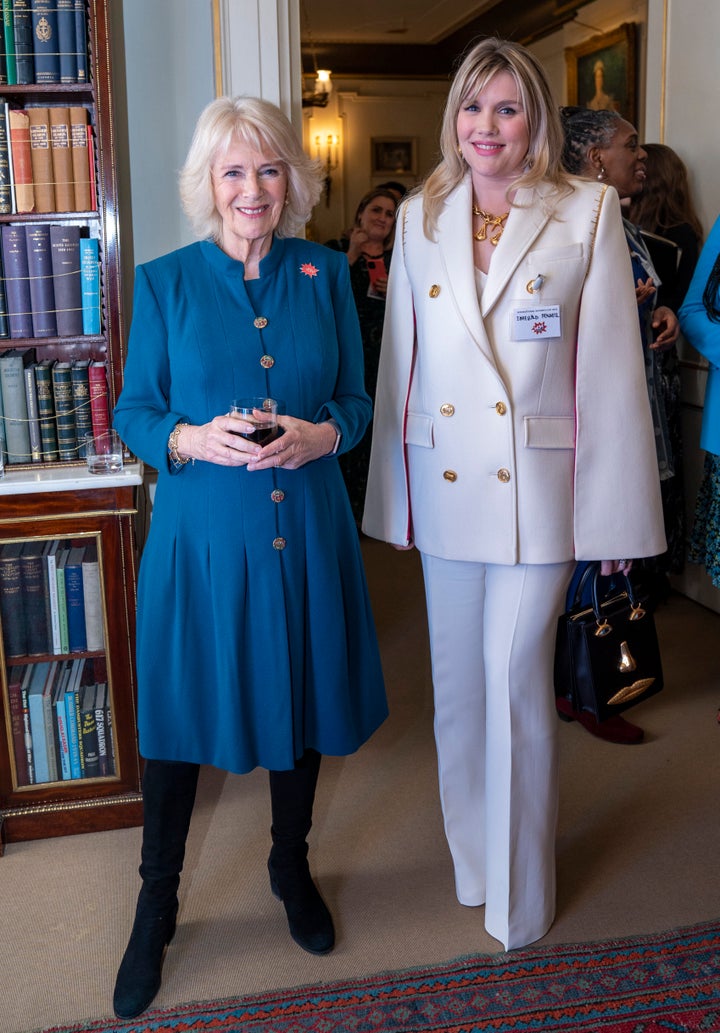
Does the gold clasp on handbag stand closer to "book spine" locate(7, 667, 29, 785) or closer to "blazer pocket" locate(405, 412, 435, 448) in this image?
"blazer pocket" locate(405, 412, 435, 448)

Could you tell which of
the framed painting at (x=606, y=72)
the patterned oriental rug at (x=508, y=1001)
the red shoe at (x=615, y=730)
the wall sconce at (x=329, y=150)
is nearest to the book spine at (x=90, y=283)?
the patterned oriental rug at (x=508, y=1001)

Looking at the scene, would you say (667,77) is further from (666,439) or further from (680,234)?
(666,439)

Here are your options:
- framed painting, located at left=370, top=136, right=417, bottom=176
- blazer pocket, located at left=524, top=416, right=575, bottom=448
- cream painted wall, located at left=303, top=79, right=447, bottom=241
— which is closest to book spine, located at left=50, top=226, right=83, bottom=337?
blazer pocket, located at left=524, top=416, right=575, bottom=448

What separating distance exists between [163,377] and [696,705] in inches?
94.8

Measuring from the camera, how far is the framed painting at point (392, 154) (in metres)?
12.0

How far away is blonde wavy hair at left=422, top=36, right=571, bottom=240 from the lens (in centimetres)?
202

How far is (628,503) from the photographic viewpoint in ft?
7.14

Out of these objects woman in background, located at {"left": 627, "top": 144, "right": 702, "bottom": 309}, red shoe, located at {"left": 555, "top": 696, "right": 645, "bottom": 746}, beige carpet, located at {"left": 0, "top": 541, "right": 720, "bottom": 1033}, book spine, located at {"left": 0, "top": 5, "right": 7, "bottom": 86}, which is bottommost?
beige carpet, located at {"left": 0, "top": 541, "right": 720, "bottom": 1033}

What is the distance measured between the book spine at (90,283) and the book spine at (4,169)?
209mm

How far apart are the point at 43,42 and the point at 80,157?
0.29 m

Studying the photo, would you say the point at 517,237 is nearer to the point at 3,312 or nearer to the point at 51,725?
the point at 3,312

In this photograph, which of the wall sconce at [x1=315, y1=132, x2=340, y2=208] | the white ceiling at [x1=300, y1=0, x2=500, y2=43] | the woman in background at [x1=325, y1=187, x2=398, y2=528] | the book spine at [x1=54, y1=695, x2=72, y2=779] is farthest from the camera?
the wall sconce at [x1=315, y1=132, x2=340, y2=208]

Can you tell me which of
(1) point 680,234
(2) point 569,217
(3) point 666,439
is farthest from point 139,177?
(1) point 680,234

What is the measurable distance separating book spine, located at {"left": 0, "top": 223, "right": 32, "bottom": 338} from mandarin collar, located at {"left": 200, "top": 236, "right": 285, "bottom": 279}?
0.90 metres
